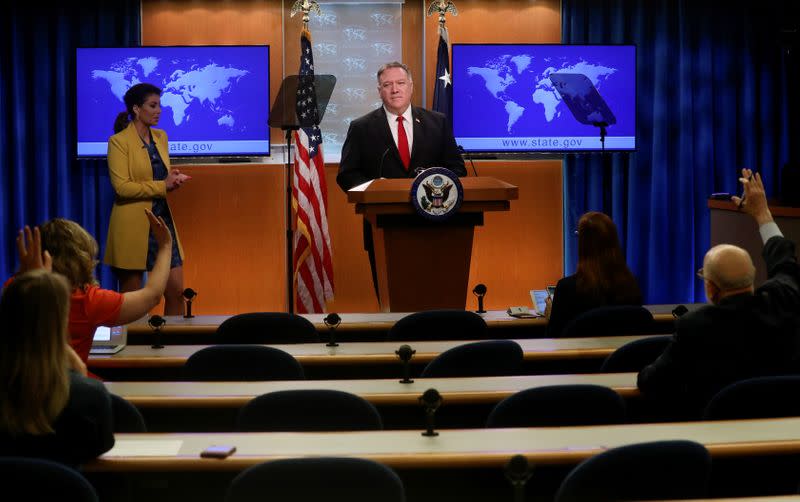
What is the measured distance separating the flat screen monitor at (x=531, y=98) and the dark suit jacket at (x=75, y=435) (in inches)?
238

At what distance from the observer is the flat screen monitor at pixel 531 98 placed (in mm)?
8648

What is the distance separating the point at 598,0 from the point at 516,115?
1411 mm

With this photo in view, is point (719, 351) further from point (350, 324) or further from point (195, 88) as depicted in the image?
point (195, 88)

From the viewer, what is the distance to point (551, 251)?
9211mm

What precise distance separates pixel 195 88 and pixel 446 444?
238 inches

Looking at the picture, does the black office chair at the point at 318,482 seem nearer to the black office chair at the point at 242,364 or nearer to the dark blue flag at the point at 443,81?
the black office chair at the point at 242,364

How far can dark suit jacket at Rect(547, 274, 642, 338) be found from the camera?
522cm

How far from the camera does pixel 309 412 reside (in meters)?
3.37

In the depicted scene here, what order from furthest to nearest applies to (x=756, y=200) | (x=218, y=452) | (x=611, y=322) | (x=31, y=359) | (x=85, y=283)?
(x=611, y=322), (x=756, y=200), (x=85, y=283), (x=218, y=452), (x=31, y=359)

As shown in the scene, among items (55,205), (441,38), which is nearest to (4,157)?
(55,205)

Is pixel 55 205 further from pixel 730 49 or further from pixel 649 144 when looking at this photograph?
pixel 730 49

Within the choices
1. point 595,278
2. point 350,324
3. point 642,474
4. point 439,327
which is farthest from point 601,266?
point 642,474

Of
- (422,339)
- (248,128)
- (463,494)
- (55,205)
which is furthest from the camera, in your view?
(55,205)

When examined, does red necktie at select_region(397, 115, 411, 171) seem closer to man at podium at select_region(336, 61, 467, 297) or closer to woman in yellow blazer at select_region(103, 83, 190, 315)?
man at podium at select_region(336, 61, 467, 297)
